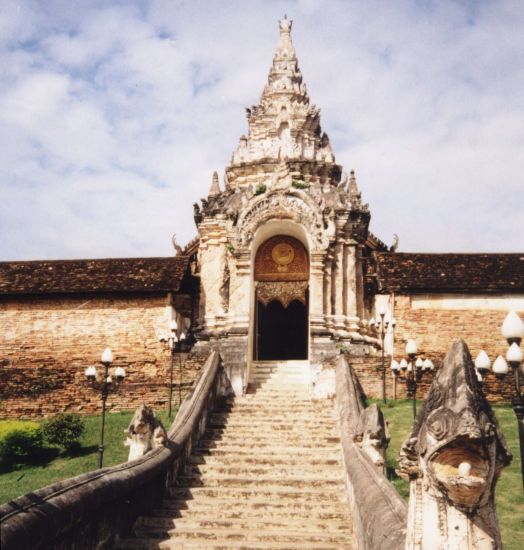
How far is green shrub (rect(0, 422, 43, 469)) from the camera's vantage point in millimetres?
14469

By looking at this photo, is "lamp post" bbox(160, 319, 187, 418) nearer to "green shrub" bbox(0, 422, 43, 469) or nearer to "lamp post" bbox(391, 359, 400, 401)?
"green shrub" bbox(0, 422, 43, 469)

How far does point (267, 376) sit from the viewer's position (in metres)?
18.5

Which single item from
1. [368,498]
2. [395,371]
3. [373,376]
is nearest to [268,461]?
[368,498]

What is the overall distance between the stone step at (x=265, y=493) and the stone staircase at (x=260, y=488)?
0.02 meters

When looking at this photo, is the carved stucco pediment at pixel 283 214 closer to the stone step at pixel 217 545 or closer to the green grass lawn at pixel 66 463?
the green grass lawn at pixel 66 463

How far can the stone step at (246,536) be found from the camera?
884 cm

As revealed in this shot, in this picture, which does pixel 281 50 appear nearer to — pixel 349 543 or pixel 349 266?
pixel 349 266

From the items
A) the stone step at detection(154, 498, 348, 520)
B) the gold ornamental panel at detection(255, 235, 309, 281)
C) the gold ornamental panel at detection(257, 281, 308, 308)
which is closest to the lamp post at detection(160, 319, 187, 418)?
the gold ornamental panel at detection(257, 281, 308, 308)

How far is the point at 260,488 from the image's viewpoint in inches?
425

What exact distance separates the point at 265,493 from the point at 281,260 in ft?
40.1

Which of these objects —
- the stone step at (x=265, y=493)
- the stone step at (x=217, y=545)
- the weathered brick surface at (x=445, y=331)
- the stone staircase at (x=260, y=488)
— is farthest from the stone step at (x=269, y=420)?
the weathered brick surface at (x=445, y=331)

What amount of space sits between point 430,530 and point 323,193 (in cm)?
1889

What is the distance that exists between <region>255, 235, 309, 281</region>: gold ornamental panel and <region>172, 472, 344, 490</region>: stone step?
36.6 feet

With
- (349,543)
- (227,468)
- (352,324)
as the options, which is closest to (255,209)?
(352,324)
